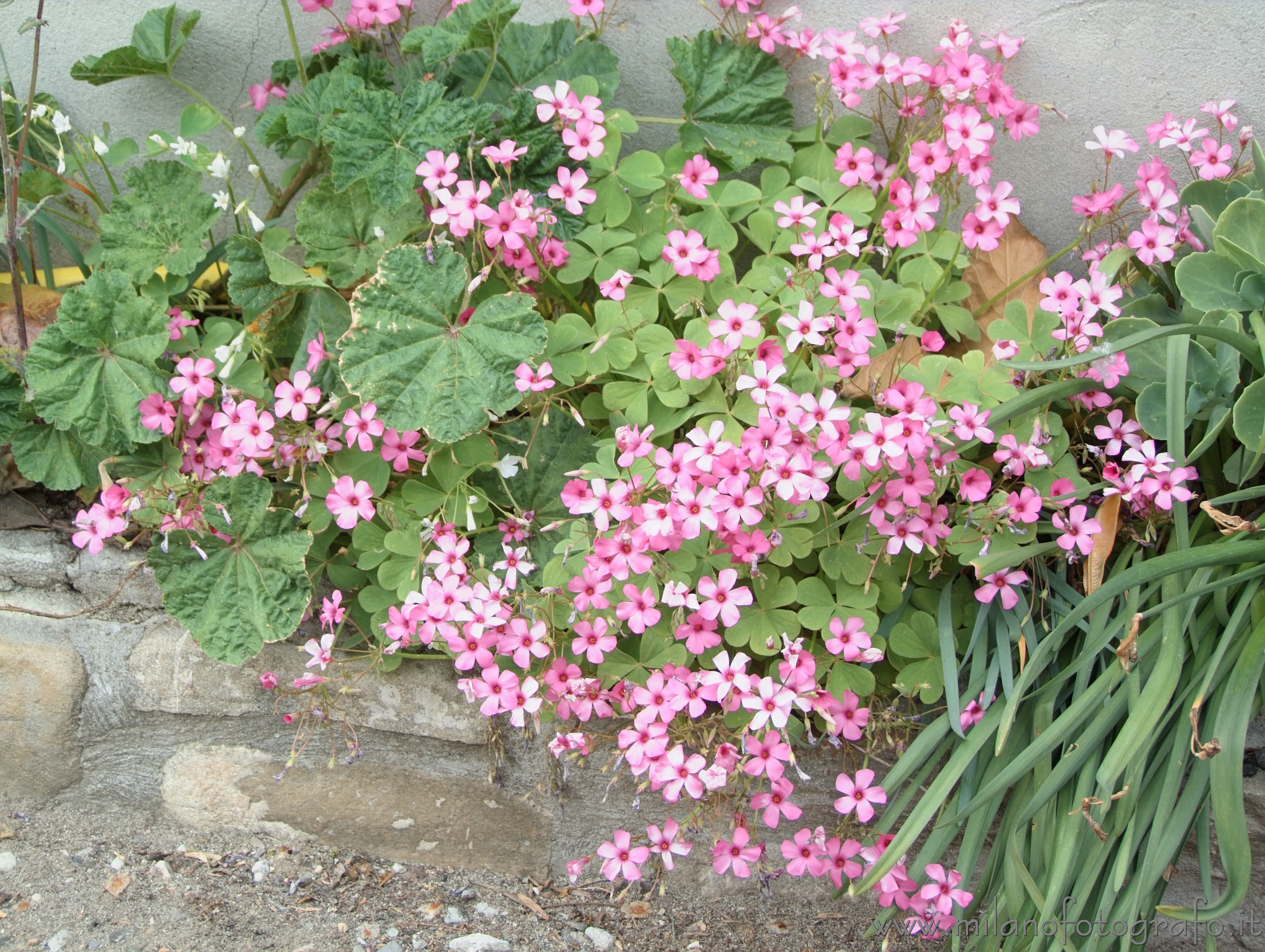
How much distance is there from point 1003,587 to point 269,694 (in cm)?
156

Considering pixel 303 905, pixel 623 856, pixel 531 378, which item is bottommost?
pixel 303 905

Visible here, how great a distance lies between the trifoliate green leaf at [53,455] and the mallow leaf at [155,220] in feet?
1.23

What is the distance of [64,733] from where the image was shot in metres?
2.16

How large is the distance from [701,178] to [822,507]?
728 mm

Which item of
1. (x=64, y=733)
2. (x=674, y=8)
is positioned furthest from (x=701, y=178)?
(x=64, y=733)

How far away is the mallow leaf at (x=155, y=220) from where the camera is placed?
211 centimetres

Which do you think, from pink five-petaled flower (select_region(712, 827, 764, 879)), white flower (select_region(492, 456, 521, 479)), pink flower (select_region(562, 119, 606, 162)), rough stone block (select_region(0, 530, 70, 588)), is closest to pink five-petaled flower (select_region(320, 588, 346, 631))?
white flower (select_region(492, 456, 521, 479))

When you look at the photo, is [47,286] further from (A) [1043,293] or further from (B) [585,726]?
(A) [1043,293]

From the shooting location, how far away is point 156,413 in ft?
6.41

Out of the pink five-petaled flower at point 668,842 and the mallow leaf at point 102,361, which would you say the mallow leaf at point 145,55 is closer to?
the mallow leaf at point 102,361

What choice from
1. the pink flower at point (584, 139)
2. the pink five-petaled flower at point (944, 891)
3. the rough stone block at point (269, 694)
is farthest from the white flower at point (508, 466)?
the pink five-petaled flower at point (944, 891)

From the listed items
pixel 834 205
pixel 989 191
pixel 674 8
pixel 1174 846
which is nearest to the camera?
pixel 1174 846

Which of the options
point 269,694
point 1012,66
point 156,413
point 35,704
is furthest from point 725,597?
point 35,704

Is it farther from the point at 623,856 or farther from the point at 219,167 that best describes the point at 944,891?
the point at 219,167
